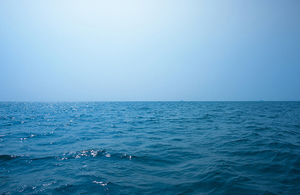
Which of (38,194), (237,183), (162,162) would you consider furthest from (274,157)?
(38,194)

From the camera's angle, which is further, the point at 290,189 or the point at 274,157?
the point at 274,157

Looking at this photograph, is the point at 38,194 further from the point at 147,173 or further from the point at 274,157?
the point at 274,157

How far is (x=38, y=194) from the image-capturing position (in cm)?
432

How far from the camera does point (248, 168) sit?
601cm

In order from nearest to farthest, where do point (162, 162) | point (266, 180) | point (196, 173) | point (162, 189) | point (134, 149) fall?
point (162, 189)
point (266, 180)
point (196, 173)
point (162, 162)
point (134, 149)

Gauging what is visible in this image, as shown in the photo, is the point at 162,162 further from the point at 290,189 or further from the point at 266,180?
the point at 290,189

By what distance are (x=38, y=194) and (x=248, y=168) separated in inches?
277

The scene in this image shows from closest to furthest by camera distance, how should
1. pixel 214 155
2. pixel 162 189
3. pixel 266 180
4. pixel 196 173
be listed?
pixel 162 189
pixel 266 180
pixel 196 173
pixel 214 155

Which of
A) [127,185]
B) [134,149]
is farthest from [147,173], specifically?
[134,149]

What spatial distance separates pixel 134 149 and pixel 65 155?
11.1 ft

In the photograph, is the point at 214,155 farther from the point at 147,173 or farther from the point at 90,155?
the point at 90,155

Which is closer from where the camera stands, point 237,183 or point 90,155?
point 237,183

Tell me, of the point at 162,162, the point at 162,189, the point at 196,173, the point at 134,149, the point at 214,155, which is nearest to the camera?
the point at 162,189

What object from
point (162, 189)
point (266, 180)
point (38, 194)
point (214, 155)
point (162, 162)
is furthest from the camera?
point (214, 155)
